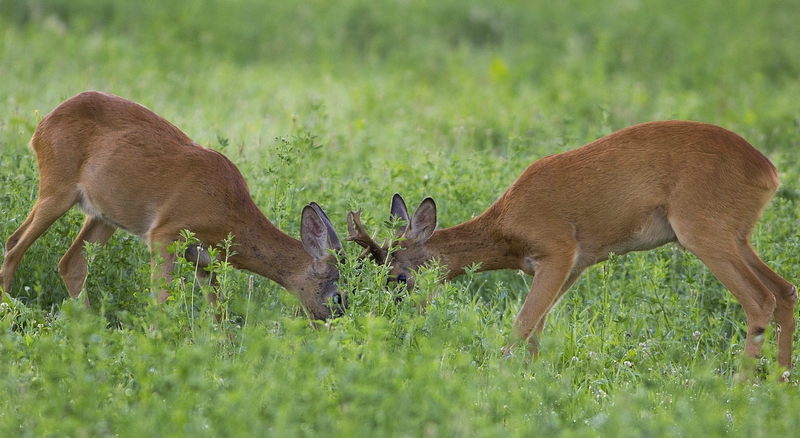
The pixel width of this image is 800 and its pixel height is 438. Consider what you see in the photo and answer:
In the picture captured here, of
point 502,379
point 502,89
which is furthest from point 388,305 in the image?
point 502,89

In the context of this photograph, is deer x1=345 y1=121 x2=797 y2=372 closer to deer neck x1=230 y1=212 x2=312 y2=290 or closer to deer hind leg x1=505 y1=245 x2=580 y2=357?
deer hind leg x1=505 y1=245 x2=580 y2=357

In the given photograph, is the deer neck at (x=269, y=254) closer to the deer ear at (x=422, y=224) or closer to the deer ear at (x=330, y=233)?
the deer ear at (x=330, y=233)

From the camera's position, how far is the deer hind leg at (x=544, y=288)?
19.6ft

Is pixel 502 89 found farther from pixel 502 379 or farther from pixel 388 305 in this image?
pixel 502 379

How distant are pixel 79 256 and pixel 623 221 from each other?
3.57 meters

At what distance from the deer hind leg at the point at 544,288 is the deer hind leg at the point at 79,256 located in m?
2.79

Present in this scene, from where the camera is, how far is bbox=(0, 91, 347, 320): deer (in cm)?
624

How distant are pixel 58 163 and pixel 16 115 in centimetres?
262

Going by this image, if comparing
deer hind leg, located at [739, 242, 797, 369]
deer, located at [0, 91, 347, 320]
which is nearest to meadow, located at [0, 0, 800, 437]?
deer hind leg, located at [739, 242, 797, 369]

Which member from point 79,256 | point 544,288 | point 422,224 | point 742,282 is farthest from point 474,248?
point 79,256

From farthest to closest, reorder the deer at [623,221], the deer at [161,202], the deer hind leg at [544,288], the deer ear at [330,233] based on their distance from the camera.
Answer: the deer at [161,202] < the deer ear at [330,233] < the deer hind leg at [544,288] < the deer at [623,221]

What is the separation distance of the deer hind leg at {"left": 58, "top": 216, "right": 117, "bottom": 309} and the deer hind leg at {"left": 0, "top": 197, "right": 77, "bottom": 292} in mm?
326

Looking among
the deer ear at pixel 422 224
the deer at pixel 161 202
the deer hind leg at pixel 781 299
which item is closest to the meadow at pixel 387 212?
the deer hind leg at pixel 781 299

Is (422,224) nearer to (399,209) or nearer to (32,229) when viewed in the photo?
(399,209)
